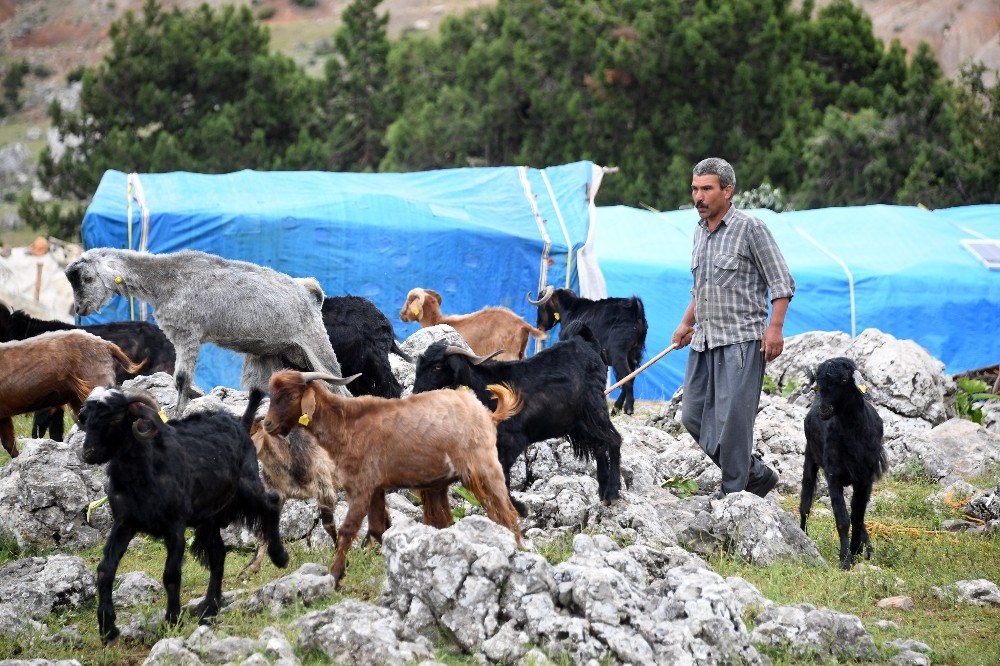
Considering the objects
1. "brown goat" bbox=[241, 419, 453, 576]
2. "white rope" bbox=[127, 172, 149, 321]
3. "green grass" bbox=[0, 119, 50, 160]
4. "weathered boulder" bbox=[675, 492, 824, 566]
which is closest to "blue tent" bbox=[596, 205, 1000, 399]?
"white rope" bbox=[127, 172, 149, 321]

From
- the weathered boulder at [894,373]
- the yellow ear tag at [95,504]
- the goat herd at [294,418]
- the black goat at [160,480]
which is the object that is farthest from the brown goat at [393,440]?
the weathered boulder at [894,373]

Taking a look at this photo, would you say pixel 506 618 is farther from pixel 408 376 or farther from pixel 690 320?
pixel 408 376

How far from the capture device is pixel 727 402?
278 inches

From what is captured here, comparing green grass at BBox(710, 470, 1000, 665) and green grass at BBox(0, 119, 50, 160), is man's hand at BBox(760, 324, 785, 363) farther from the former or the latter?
green grass at BBox(0, 119, 50, 160)

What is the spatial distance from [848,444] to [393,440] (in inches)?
111

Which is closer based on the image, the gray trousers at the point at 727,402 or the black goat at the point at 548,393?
the gray trousers at the point at 727,402

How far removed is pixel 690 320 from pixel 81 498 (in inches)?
156

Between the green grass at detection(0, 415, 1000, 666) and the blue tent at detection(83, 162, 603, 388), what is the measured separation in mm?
6230

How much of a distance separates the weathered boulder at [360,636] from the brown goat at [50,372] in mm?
4151

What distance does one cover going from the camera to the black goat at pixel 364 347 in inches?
379

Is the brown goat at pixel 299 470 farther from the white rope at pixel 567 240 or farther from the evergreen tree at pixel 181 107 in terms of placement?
the evergreen tree at pixel 181 107

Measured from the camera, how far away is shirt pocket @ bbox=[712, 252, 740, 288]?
7.07 metres

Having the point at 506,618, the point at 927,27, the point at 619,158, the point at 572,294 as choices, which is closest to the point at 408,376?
the point at 572,294

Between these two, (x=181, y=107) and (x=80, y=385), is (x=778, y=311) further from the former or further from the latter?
(x=181, y=107)
